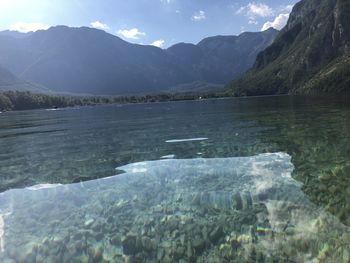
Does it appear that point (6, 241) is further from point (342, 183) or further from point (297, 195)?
point (342, 183)

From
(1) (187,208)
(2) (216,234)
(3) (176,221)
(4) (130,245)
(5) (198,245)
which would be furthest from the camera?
(1) (187,208)

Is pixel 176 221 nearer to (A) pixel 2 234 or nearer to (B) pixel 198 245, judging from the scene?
(B) pixel 198 245

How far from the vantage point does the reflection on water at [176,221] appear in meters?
11.1

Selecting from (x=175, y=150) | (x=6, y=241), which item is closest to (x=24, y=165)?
(x=175, y=150)

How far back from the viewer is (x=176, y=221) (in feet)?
44.8

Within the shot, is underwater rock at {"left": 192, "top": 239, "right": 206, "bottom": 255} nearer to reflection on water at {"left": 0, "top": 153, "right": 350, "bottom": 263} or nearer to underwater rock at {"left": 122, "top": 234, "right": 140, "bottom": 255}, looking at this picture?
reflection on water at {"left": 0, "top": 153, "right": 350, "bottom": 263}

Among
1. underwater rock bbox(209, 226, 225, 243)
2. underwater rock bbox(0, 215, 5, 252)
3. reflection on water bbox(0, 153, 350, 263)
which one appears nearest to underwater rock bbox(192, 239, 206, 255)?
reflection on water bbox(0, 153, 350, 263)

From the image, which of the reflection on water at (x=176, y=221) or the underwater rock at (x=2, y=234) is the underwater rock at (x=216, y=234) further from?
the underwater rock at (x=2, y=234)

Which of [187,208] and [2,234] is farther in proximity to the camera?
[187,208]

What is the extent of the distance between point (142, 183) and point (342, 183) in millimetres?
10713

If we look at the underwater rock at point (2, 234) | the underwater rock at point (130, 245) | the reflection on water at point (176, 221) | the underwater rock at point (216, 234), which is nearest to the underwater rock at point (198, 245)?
the reflection on water at point (176, 221)

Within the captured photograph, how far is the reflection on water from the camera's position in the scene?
11086 millimetres

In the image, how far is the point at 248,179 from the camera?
18.6 m

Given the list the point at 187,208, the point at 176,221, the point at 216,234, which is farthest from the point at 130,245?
the point at 187,208
